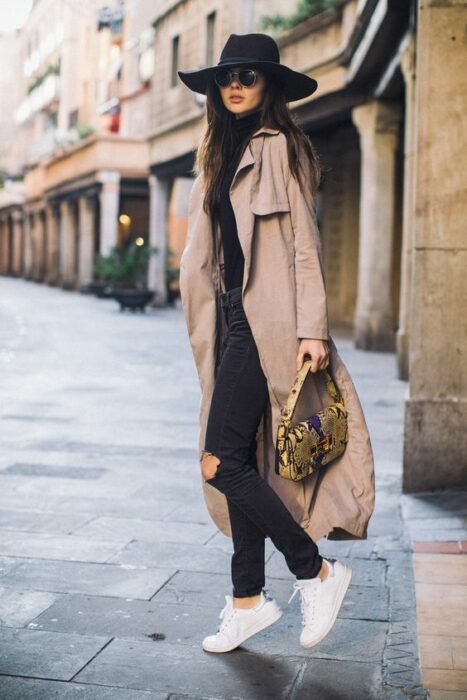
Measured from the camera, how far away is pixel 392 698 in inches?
126

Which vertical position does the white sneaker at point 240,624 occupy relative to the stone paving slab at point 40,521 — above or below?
above

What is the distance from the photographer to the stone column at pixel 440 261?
609 cm

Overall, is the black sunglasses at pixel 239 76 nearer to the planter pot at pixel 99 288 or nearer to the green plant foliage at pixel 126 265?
the green plant foliage at pixel 126 265

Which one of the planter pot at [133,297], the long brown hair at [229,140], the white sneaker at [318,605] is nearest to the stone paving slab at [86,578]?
the white sneaker at [318,605]

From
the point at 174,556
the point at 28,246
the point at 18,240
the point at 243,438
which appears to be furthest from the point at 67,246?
the point at 243,438

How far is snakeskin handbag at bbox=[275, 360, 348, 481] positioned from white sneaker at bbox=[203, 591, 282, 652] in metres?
0.54

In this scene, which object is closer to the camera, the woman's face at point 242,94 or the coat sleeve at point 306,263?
the coat sleeve at point 306,263

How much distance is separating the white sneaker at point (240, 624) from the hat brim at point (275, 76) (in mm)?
1721

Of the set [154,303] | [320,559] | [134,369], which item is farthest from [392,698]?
[154,303]

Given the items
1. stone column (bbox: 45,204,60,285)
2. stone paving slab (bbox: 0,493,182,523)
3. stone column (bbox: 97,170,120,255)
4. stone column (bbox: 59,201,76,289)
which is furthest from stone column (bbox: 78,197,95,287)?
stone paving slab (bbox: 0,493,182,523)

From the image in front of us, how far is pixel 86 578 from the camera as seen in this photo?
445cm

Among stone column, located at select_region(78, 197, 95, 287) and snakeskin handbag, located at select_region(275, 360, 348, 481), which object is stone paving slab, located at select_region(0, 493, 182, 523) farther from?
stone column, located at select_region(78, 197, 95, 287)

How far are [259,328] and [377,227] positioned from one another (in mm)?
14707

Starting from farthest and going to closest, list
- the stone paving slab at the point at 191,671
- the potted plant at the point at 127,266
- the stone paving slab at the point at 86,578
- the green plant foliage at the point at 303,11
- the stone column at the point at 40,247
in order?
the stone column at the point at 40,247, the potted plant at the point at 127,266, the green plant foliage at the point at 303,11, the stone paving slab at the point at 86,578, the stone paving slab at the point at 191,671
